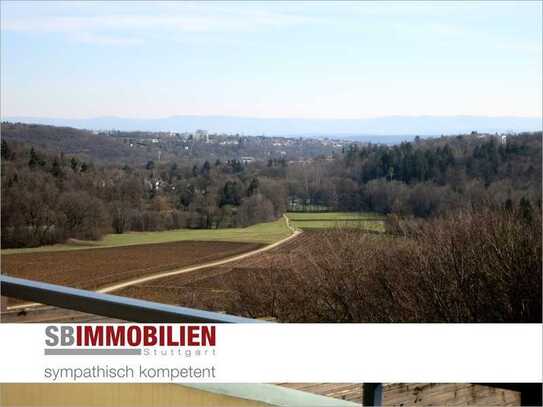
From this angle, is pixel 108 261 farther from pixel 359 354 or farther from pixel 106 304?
pixel 359 354

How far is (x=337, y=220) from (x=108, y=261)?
4.19 m

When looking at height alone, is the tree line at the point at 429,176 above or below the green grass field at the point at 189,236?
above

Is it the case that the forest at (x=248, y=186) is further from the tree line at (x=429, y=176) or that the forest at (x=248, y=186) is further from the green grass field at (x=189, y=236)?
the green grass field at (x=189, y=236)

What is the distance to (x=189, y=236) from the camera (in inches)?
496

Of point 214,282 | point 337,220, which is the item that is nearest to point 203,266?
point 214,282

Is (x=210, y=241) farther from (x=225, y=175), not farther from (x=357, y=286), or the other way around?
(x=357, y=286)

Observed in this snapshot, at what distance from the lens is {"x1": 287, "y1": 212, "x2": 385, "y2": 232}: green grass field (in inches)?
500

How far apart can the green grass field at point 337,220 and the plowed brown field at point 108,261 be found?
35.3 inches

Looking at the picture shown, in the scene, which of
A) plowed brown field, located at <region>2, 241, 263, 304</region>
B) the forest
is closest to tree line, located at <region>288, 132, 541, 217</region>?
the forest

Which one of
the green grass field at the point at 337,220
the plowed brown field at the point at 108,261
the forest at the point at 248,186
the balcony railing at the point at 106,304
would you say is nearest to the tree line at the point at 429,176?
the forest at the point at 248,186

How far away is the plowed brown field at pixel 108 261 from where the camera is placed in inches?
477

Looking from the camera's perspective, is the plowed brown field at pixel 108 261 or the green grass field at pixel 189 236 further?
the green grass field at pixel 189 236

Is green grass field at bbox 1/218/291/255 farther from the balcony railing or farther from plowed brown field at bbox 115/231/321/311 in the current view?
the balcony railing

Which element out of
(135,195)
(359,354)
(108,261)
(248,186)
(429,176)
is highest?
(359,354)
